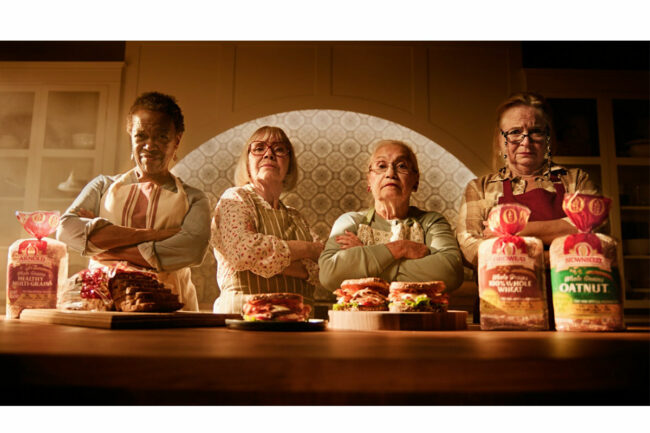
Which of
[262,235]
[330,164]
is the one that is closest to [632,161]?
[330,164]

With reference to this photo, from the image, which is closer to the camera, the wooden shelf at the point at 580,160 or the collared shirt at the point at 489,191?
the collared shirt at the point at 489,191

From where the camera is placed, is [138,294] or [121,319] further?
[138,294]

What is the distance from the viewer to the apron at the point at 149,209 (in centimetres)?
175

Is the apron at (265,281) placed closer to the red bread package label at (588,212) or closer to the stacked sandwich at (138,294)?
the stacked sandwich at (138,294)

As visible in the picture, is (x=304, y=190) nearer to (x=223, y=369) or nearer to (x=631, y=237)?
(x=631, y=237)

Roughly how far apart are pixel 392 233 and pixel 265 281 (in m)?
0.48

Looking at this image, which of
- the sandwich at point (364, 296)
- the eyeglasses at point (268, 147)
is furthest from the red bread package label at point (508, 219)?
the eyeglasses at point (268, 147)

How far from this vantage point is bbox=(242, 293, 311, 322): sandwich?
3.25 ft

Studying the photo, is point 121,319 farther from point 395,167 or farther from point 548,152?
point 548,152

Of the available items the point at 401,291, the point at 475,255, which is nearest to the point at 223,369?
the point at 401,291

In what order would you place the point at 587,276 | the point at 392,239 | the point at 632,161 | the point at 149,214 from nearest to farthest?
1. the point at 587,276
2. the point at 392,239
3. the point at 149,214
4. the point at 632,161

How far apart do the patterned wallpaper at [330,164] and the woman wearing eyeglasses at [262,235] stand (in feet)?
4.86

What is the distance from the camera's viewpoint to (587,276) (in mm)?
846

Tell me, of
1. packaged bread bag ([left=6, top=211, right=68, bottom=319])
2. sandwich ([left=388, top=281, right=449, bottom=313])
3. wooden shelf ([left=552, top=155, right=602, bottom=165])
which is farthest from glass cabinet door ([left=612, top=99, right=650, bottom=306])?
packaged bread bag ([left=6, top=211, right=68, bottom=319])
